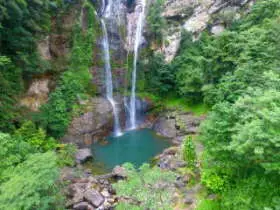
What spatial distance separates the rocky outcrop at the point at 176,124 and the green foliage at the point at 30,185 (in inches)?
456

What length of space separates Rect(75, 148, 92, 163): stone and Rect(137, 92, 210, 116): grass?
8.77m

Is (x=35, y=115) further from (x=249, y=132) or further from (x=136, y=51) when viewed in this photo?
A: (x=249, y=132)

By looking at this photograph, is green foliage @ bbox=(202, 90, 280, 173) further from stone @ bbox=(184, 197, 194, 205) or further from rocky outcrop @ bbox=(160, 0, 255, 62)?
rocky outcrop @ bbox=(160, 0, 255, 62)

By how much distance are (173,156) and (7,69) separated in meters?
10.8

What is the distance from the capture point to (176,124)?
20812 millimetres

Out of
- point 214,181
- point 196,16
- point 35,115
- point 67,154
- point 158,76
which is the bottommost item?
point 67,154

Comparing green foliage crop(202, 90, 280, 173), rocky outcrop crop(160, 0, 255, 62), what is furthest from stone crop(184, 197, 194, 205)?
rocky outcrop crop(160, 0, 255, 62)

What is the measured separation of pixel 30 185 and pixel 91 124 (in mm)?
12076

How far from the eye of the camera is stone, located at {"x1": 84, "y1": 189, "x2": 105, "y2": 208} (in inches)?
456

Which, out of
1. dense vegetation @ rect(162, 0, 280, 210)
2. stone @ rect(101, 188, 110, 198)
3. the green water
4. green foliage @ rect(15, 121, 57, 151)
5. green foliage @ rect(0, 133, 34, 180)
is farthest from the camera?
the green water

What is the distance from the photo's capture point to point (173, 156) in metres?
15.8

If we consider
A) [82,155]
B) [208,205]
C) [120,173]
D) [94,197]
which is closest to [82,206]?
[94,197]

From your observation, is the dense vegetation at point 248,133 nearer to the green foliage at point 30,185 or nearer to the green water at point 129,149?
the green water at point 129,149

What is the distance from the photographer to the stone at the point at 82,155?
16455mm
